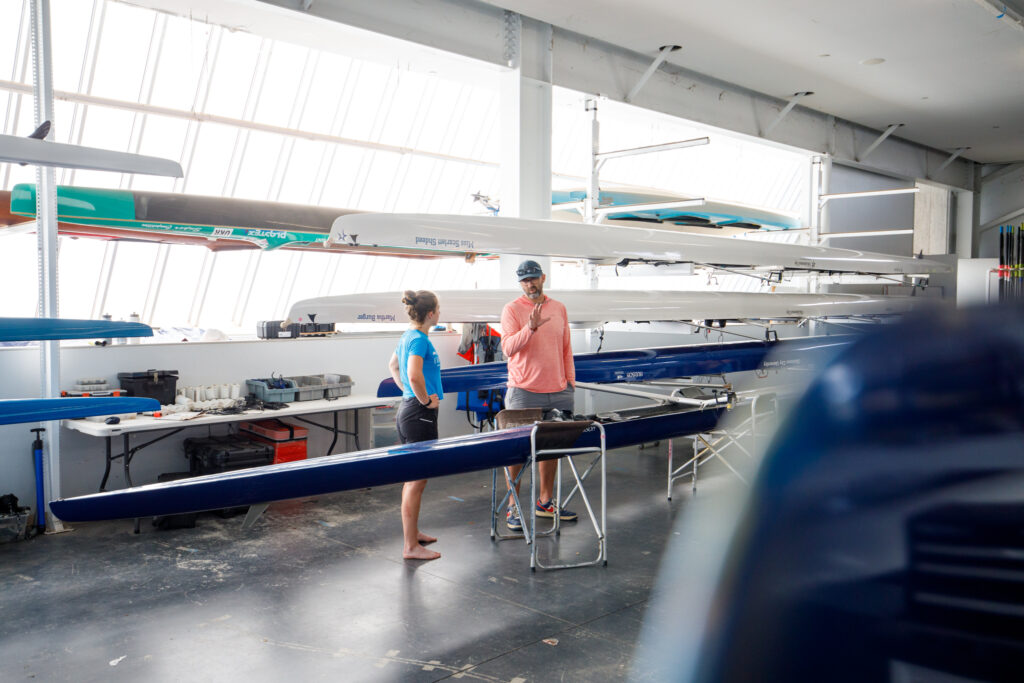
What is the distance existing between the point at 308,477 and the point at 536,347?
1750 millimetres

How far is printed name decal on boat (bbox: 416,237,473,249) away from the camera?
12.6 ft

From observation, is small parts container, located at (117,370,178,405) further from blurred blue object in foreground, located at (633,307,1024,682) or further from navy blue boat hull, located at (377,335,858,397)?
blurred blue object in foreground, located at (633,307,1024,682)

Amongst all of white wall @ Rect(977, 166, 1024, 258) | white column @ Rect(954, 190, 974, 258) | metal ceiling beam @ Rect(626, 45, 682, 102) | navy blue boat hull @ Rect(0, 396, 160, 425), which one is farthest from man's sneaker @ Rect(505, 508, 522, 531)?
white wall @ Rect(977, 166, 1024, 258)

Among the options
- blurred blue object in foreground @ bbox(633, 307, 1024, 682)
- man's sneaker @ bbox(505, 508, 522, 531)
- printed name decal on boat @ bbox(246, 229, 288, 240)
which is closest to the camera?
blurred blue object in foreground @ bbox(633, 307, 1024, 682)

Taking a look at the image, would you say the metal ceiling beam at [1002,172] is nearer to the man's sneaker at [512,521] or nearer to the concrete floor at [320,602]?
the concrete floor at [320,602]

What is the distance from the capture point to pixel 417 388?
12.7 feet

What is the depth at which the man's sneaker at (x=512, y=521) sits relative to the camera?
4.53 meters

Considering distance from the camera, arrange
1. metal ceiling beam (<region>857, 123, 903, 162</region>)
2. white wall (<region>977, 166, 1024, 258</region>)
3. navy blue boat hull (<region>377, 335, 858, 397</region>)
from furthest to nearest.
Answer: white wall (<region>977, 166, 1024, 258</region>) → metal ceiling beam (<region>857, 123, 903, 162</region>) → navy blue boat hull (<region>377, 335, 858, 397</region>)

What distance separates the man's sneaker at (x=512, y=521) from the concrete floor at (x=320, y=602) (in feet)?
0.49

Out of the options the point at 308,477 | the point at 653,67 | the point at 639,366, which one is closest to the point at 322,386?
the point at 639,366

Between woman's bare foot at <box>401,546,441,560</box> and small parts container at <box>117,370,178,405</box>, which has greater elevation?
small parts container at <box>117,370,178,405</box>

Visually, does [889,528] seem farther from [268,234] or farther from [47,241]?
[268,234]

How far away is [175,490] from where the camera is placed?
9.16 feet

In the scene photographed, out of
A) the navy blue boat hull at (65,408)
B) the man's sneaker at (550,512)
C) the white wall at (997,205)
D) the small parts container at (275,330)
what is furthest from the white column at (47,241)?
the white wall at (997,205)
